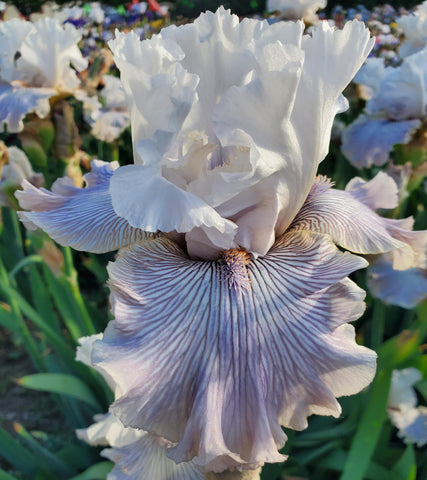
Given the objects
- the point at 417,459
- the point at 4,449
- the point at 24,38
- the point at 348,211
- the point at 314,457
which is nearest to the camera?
the point at 348,211

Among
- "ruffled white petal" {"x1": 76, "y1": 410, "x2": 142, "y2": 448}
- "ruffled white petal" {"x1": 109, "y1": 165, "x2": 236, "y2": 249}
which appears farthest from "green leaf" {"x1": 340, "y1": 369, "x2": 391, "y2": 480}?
"ruffled white petal" {"x1": 109, "y1": 165, "x2": 236, "y2": 249}

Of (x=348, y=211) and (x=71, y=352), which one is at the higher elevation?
(x=348, y=211)

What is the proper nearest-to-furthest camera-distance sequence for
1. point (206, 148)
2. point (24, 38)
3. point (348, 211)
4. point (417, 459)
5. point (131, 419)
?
point (131, 419) → point (206, 148) → point (348, 211) → point (417, 459) → point (24, 38)

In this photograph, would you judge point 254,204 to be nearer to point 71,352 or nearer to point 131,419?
point 131,419

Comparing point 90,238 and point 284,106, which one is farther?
point 90,238

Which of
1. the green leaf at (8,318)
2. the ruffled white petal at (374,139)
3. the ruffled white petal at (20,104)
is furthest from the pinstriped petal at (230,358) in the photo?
the ruffled white petal at (374,139)

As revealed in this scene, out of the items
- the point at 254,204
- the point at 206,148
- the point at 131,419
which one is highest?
the point at 206,148

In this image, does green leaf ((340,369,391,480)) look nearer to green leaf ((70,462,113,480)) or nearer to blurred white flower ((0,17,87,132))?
green leaf ((70,462,113,480))

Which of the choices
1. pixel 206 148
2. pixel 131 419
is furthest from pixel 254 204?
pixel 131 419
